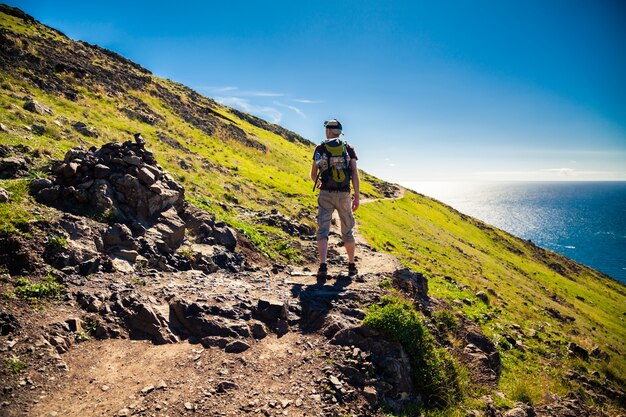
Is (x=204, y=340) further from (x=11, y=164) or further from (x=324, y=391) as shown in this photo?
(x=11, y=164)

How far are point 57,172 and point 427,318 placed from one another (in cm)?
1226

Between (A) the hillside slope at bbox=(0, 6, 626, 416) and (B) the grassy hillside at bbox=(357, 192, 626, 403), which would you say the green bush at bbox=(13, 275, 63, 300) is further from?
(B) the grassy hillside at bbox=(357, 192, 626, 403)

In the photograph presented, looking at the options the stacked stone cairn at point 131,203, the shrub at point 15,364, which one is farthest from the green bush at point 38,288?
the stacked stone cairn at point 131,203

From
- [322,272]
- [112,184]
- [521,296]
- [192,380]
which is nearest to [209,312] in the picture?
[192,380]

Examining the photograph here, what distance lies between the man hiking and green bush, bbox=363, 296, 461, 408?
2.93 meters

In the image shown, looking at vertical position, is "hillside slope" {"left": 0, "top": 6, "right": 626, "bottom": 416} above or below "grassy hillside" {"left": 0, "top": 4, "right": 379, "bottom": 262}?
below

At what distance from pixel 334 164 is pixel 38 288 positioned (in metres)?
7.70

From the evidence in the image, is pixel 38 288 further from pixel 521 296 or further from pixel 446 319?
pixel 521 296

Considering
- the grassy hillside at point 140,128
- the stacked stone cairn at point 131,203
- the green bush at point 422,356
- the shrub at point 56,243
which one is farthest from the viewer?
the grassy hillside at point 140,128

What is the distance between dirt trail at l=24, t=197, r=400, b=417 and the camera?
5090 mm

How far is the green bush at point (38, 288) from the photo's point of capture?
6.48 meters

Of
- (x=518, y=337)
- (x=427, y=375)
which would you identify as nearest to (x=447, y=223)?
(x=518, y=337)

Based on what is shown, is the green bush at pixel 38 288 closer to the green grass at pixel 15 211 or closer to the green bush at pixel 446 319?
the green grass at pixel 15 211

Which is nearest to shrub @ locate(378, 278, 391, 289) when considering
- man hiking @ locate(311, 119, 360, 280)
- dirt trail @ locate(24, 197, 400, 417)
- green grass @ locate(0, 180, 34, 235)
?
man hiking @ locate(311, 119, 360, 280)
